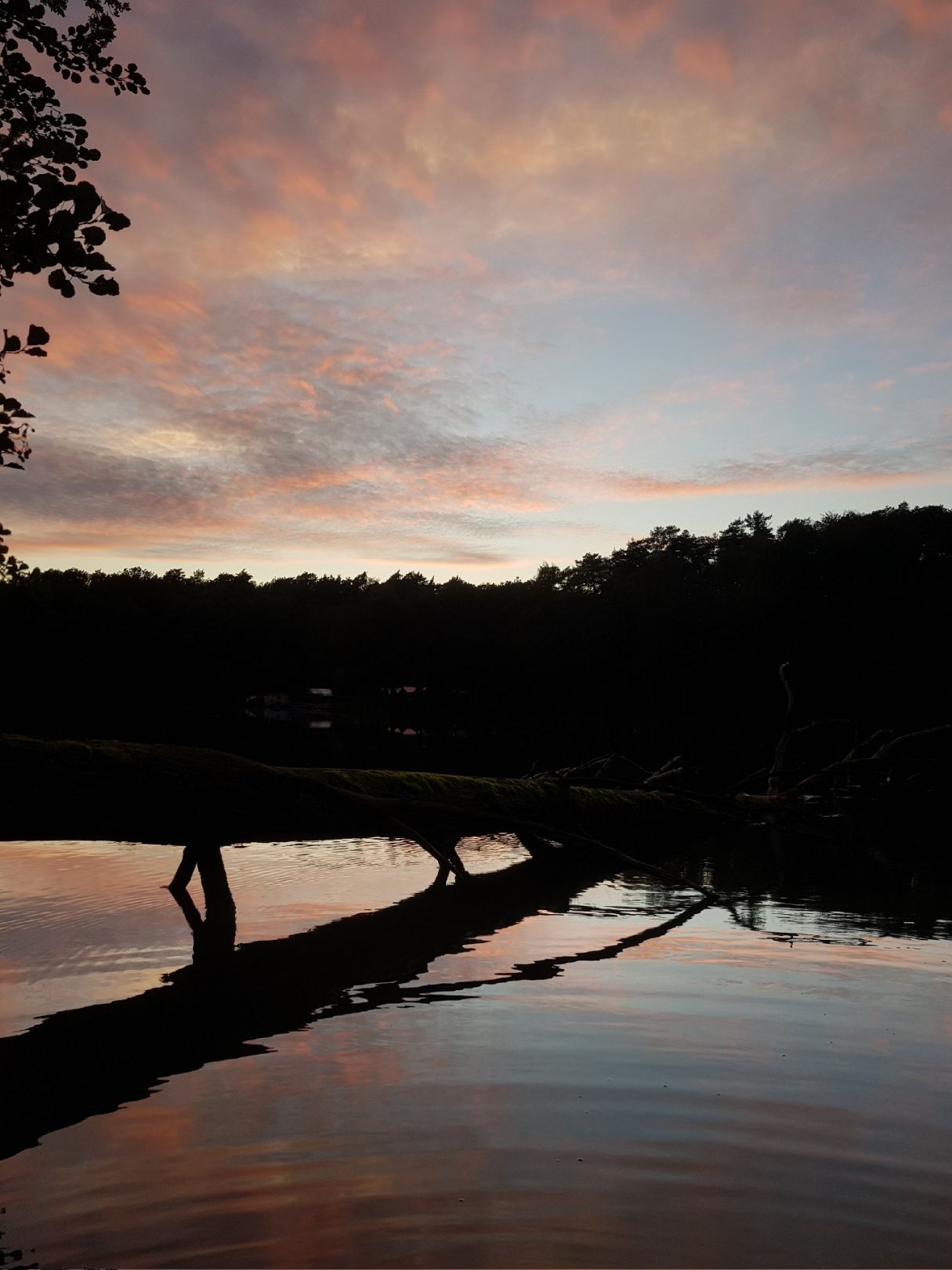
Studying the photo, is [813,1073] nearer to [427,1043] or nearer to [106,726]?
[427,1043]

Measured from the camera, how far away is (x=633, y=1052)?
18.0 ft

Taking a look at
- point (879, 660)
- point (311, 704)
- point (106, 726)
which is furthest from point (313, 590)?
point (106, 726)

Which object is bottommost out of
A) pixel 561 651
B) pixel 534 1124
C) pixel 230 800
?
pixel 534 1124

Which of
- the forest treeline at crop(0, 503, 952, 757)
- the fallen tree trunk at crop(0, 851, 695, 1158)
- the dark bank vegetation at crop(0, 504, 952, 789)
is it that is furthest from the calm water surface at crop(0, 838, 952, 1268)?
the forest treeline at crop(0, 503, 952, 757)

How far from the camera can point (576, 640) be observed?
4129 inches

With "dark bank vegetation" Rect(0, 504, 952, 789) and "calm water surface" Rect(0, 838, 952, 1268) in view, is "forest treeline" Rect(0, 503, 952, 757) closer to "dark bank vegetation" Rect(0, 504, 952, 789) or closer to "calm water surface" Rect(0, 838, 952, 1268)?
"dark bank vegetation" Rect(0, 504, 952, 789)

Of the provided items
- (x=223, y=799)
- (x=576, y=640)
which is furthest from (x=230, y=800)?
(x=576, y=640)

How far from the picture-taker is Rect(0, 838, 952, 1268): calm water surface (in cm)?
354

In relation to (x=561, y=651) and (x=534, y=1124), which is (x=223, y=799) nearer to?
(x=534, y=1124)

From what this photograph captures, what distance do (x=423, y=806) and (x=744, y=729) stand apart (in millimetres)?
53964

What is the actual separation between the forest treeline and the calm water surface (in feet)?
120

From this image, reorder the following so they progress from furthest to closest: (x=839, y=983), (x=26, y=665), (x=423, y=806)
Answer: (x=26, y=665) < (x=423, y=806) < (x=839, y=983)

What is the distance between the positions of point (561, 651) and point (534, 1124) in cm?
10125

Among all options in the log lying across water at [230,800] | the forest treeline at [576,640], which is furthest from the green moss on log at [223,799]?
the forest treeline at [576,640]
